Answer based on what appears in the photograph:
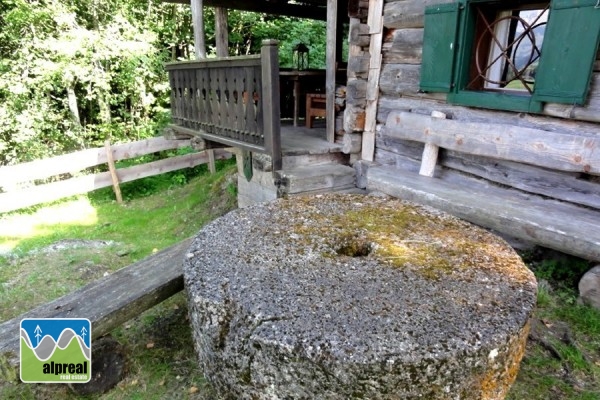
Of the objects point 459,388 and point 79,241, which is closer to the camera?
point 459,388

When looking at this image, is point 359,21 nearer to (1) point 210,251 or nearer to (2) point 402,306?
(1) point 210,251

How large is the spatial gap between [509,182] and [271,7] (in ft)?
17.2

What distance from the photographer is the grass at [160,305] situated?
2.61 m

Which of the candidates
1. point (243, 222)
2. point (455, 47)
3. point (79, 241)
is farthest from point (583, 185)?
point (79, 241)

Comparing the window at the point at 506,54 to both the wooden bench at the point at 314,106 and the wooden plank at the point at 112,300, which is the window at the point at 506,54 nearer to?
the wooden bench at the point at 314,106

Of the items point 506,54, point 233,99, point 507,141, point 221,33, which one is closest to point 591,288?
point 507,141

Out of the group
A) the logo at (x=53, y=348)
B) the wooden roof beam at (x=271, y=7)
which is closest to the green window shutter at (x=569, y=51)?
the logo at (x=53, y=348)

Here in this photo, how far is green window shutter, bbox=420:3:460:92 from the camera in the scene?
3.57 m

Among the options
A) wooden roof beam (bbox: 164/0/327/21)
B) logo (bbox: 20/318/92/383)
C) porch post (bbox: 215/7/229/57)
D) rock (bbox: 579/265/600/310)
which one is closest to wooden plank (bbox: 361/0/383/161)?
rock (bbox: 579/265/600/310)

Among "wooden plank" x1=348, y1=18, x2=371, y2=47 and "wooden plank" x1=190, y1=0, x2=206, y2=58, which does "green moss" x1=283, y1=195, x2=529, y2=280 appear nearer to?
"wooden plank" x1=348, y1=18, x2=371, y2=47

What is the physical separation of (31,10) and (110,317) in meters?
8.54

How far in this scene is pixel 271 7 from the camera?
Answer: 7.04m

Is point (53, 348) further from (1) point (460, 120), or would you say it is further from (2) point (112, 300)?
(1) point (460, 120)

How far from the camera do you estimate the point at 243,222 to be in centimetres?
247
